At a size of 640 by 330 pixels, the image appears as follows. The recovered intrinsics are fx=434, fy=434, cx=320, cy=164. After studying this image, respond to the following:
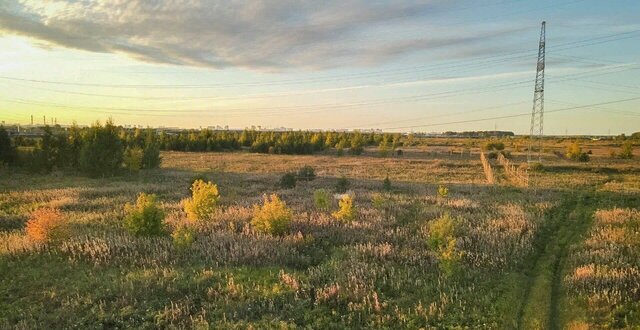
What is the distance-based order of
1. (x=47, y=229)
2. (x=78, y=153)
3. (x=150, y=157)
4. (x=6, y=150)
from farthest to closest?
1. (x=150, y=157)
2. (x=78, y=153)
3. (x=6, y=150)
4. (x=47, y=229)

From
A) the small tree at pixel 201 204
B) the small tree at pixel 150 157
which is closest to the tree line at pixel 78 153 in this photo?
the small tree at pixel 150 157

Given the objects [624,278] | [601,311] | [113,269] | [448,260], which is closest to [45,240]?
[113,269]

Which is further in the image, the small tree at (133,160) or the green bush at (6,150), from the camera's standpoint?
the green bush at (6,150)

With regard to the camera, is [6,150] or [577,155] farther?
[577,155]

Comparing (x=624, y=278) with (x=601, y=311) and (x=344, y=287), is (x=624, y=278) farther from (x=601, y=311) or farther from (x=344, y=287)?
(x=344, y=287)

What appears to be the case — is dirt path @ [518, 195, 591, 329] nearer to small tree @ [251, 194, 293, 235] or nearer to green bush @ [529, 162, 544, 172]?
small tree @ [251, 194, 293, 235]

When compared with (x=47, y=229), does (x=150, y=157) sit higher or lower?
higher

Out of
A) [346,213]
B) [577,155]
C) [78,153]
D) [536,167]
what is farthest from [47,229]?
[577,155]

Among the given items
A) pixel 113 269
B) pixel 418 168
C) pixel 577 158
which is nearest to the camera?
pixel 113 269

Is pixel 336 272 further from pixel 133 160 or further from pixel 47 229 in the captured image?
pixel 133 160

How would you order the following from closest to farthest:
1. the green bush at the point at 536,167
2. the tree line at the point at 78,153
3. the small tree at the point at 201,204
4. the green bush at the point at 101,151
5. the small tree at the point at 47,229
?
the small tree at the point at 47,229 < the small tree at the point at 201,204 < the green bush at the point at 101,151 < the tree line at the point at 78,153 < the green bush at the point at 536,167

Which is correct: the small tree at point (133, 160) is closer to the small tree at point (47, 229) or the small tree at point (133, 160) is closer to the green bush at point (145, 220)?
the green bush at point (145, 220)

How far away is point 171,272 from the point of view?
40.9 feet

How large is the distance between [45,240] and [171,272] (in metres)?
5.89
